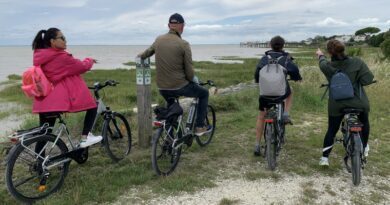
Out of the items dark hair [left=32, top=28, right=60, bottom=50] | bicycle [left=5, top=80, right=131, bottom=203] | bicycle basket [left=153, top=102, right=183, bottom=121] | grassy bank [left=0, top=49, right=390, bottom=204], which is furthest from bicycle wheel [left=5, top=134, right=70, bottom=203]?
bicycle basket [left=153, top=102, right=183, bottom=121]

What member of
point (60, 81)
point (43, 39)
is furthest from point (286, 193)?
point (43, 39)

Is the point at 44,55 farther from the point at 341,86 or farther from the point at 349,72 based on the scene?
the point at 349,72

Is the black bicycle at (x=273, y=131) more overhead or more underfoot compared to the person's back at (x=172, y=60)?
more underfoot

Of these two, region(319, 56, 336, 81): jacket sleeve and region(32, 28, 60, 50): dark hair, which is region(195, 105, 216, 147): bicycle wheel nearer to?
region(319, 56, 336, 81): jacket sleeve

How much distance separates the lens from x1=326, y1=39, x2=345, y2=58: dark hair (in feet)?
16.6

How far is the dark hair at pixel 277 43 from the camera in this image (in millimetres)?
5633

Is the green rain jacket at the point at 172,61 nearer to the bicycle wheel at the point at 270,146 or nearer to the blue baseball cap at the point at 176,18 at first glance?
the blue baseball cap at the point at 176,18

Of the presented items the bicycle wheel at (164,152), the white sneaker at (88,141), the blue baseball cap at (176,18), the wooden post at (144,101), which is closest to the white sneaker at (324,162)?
the bicycle wheel at (164,152)

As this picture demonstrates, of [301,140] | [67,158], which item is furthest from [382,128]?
[67,158]

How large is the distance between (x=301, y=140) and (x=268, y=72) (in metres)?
2.35

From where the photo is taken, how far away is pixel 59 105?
178 inches

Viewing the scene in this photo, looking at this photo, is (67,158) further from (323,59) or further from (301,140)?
(301,140)

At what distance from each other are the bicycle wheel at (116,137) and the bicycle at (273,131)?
217cm

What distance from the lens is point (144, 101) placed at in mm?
6258
